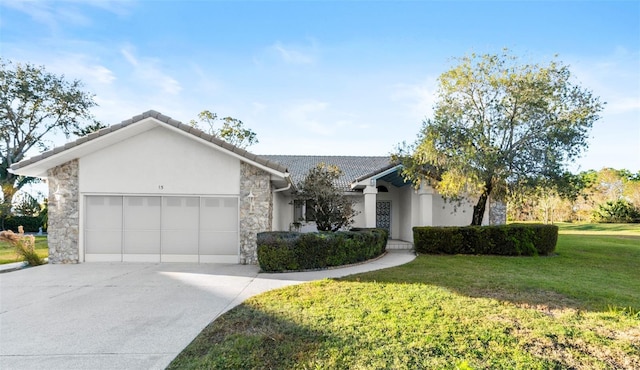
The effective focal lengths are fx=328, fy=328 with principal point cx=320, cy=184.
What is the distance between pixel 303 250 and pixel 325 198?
4284 millimetres

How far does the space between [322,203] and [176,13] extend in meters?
9.26

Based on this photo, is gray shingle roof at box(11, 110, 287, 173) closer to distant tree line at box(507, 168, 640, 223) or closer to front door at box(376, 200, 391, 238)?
front door at box(376, 200, 391, 238)

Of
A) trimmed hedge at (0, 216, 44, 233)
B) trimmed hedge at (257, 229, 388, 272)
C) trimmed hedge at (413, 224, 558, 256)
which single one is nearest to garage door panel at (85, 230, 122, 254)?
trimmed hedge at (257, 229, 388, 272)

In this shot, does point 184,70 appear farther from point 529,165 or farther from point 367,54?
point 529,165

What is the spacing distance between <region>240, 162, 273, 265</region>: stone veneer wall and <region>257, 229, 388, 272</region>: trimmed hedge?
1.26 metres

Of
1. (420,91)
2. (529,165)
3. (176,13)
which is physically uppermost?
(176,13)

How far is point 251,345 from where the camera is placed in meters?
4.70

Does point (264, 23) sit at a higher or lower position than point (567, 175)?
higher

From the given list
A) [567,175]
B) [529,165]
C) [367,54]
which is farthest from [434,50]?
[567,175]

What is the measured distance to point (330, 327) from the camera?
5.32 metres

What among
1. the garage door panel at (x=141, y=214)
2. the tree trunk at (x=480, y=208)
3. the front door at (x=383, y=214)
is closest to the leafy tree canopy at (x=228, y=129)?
the front door at (x=383, y=214)

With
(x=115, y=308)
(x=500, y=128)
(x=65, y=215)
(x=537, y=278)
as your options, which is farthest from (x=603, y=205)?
(x=65, y=215)

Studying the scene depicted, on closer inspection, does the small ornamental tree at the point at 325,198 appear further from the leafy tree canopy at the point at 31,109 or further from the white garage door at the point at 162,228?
the leafy tree canopy at the point at 31,109

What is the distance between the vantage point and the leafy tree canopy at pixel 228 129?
95.9 ft
